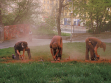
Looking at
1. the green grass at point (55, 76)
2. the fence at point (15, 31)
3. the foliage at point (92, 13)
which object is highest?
the foliage at point (92, 13)

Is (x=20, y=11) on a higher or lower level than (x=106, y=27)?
higher

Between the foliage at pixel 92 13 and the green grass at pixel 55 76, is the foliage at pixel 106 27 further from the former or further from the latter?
the green grass at pixel 55 76

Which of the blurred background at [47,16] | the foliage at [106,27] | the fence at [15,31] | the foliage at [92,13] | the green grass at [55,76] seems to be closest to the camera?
the green grass at [55,76]

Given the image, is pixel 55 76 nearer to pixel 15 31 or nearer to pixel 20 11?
pixel 20 11

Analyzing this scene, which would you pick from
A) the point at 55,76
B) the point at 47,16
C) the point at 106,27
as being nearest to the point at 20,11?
the point at 47,16

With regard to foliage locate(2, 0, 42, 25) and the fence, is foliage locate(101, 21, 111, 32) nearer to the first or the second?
foliage locate(2, 0, 42, 25)

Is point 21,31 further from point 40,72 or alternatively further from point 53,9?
point 40,72

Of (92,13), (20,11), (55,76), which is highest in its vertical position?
(20,11)

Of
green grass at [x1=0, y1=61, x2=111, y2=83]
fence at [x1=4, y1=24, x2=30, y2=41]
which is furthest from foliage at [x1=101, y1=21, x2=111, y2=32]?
green grass at [x1=0, y1=61, x2=111, y2=83]

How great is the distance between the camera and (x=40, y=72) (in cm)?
513

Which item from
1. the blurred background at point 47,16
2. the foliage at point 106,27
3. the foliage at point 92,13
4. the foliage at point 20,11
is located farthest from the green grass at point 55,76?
the foliage at point 106,27

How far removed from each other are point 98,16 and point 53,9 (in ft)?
25.7

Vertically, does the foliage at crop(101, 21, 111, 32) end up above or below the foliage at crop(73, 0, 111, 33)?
below

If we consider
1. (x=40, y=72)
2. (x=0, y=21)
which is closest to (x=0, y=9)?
(x=0, y=21)
